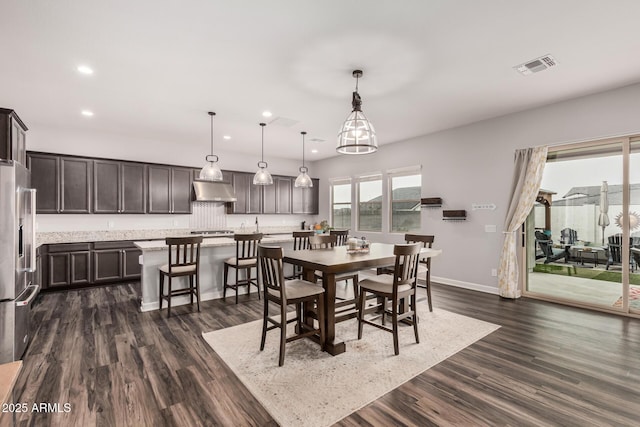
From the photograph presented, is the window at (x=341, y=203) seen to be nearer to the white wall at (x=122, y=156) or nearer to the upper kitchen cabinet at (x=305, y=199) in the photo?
the upper kitchen cabinet at (x=305, y=199)

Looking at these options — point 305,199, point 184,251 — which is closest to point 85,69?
point 184,251

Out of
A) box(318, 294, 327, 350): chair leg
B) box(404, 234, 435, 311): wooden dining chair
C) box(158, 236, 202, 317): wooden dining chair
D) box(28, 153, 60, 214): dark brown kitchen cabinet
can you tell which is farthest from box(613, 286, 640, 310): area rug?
box(28, 153, 60, 214): dark brown kitchen cabinet

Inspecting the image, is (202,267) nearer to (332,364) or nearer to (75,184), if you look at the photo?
(332,364)

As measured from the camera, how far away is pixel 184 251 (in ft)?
13.6

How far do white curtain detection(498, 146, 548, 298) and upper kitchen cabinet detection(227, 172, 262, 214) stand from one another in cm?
543

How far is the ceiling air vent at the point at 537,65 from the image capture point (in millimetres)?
3182

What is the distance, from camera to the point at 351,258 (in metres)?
3.25

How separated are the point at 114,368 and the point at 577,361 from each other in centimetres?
414

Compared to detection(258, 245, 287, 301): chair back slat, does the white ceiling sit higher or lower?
higher

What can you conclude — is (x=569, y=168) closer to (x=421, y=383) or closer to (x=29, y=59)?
(x=421, y=383)

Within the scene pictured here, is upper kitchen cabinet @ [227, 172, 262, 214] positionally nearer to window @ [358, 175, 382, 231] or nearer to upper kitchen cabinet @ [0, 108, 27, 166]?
window @ [358, 175, 382, 231]

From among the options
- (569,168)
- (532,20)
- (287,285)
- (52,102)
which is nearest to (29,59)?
(52,102)

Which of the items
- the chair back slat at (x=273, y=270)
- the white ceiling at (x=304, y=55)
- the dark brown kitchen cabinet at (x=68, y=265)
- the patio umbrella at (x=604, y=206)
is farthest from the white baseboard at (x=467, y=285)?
the dark brown kitchen cabinet at (x=68, y=265)

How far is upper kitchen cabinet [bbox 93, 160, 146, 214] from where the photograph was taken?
581 cm
